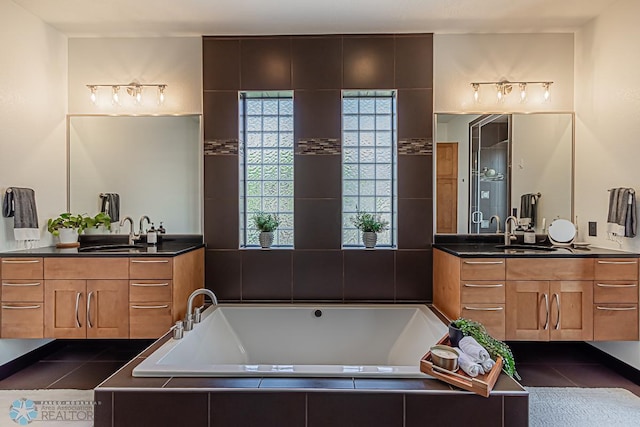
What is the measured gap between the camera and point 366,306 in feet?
10.0

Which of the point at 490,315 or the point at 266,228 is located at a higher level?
the point at 266,228

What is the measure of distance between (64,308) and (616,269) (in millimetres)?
3806

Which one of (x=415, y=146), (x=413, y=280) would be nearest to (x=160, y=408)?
(x=413, y=280)

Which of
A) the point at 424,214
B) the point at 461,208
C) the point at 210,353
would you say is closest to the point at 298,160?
the point at 424,214

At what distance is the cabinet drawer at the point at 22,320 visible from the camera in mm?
2664

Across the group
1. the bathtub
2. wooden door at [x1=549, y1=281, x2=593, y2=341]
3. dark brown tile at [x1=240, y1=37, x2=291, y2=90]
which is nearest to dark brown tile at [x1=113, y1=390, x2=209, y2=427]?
the bathtub

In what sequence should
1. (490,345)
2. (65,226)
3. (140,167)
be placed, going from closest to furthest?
(490,345)
(65,226)
(140,167)

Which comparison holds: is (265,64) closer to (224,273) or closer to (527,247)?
(224,273)

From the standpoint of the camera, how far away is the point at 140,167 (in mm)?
3357

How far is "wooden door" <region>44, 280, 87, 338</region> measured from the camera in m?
2.68

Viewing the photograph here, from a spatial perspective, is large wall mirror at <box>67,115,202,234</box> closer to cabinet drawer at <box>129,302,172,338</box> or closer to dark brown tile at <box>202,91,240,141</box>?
dark brown tile at <box>202,91,240,141</box>

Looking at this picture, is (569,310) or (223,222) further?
(223,222)

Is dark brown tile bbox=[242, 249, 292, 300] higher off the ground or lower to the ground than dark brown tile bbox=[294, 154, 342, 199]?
lower

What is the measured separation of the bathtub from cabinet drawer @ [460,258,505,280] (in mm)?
392
